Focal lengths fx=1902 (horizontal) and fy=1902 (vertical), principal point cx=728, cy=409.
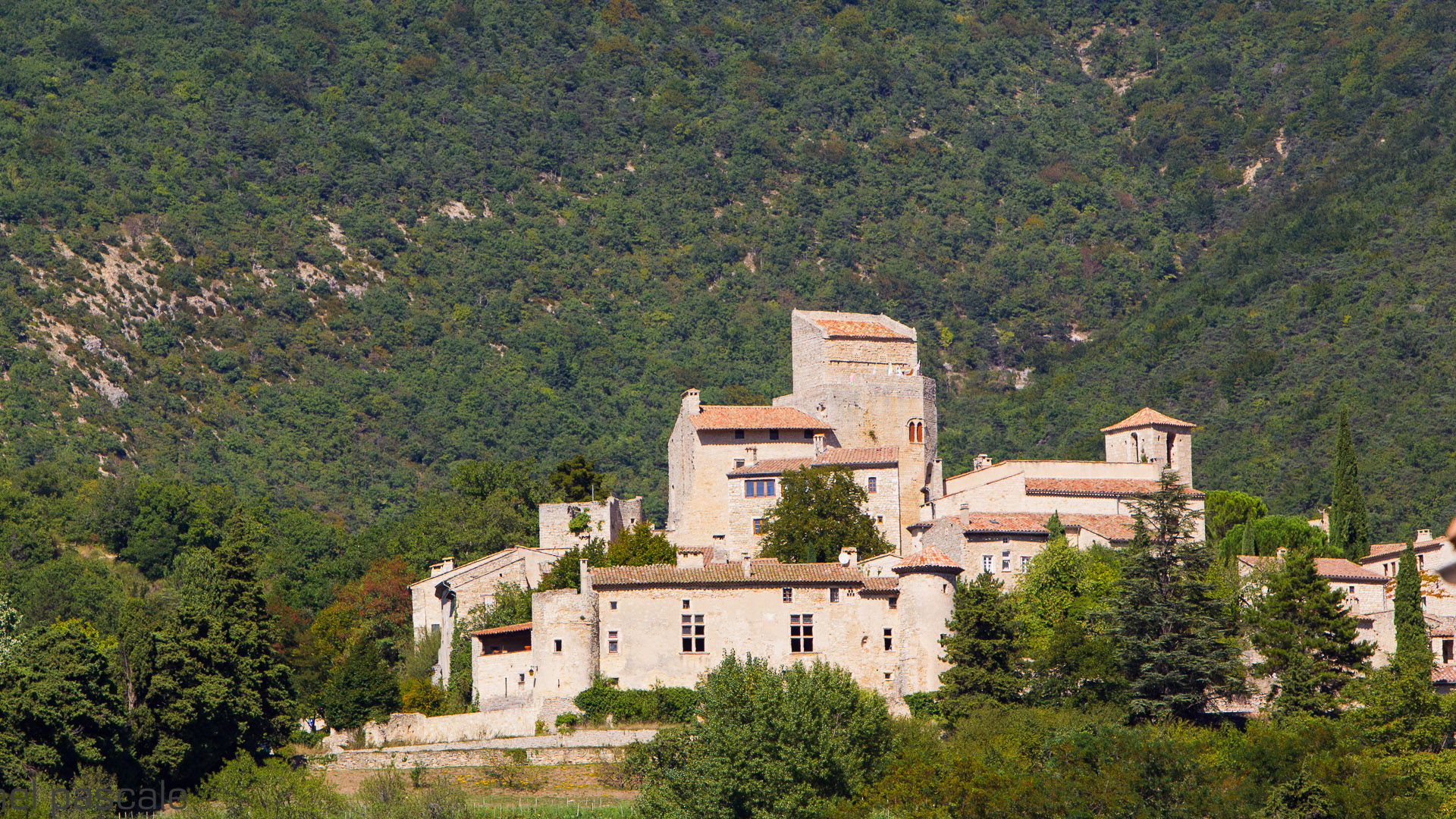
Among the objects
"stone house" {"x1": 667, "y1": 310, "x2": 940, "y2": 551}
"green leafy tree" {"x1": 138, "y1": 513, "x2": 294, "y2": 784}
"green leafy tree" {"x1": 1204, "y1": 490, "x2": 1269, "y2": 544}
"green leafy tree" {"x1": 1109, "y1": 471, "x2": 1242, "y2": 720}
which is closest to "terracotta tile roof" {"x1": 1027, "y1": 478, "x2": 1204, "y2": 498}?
"stone house" {"x1": 667, "y1": 310, "x2": 940, "y2": 551}

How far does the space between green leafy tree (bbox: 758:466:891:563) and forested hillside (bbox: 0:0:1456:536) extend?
3481 cm

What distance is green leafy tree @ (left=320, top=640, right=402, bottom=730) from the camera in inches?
2324

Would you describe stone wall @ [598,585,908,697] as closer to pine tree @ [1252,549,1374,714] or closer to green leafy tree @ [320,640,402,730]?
green leafy tree @ [320,640,402,730]

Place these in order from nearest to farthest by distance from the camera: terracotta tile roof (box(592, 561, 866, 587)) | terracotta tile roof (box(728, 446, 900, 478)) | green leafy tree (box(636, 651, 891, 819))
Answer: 1. green leafy tree (box(636, 651, 891, 819))
2. terracotta tile roof (box(592, 561, 866, 587))
3. terracotta tile roof (box(728, 446, 900, 478))

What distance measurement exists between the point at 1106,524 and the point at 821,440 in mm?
11098

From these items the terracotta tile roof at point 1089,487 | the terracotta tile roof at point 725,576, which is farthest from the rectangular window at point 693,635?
the terracotta tile roof at point 1089,487

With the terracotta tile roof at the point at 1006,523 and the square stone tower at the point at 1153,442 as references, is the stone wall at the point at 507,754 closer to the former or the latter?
the terracotta tile roof at the point at 1006,523

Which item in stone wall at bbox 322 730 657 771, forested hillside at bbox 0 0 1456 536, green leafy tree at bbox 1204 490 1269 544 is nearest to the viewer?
stone wall at bbox 322 730 657 771

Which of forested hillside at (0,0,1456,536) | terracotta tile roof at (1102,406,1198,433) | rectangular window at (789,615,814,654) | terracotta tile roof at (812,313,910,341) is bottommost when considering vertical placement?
rectangular window at (789,615,814,654)

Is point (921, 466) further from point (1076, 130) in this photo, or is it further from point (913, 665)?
point (1076, 130)

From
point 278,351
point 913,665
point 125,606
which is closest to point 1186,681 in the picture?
point 913,665

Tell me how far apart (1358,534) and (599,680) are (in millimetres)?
30290

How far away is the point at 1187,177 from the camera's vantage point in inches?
7072

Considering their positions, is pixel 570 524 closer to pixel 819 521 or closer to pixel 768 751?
pixel 819 521
